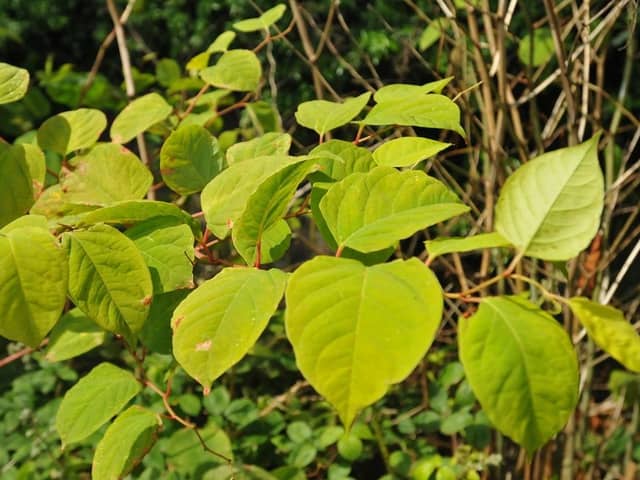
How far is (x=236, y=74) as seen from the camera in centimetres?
124

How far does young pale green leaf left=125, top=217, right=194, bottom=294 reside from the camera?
748 millimetres

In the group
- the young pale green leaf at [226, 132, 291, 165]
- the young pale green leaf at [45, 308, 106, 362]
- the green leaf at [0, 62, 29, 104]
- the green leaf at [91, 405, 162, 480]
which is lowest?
the young pale green leaf at [45, 308, 106, 362]

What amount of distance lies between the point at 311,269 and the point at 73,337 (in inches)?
29.3

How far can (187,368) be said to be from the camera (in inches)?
23.7

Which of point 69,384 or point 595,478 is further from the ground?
point 69,384

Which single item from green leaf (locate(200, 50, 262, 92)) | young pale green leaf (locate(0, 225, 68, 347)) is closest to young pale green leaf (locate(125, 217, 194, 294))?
young pale green leaf (locate(0, 225, 68, 347))

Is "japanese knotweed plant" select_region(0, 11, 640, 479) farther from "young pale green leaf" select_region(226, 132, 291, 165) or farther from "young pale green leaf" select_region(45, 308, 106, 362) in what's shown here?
"young pale green leaf" select_region(45, 308, 106, 362)

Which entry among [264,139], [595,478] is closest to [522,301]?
[264,139]

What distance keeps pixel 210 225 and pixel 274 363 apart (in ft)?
4.88

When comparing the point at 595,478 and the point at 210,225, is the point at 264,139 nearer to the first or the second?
the point at 210,225

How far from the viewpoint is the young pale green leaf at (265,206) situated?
2.23 ft

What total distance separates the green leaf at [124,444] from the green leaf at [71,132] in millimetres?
390

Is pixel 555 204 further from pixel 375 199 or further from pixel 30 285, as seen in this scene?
pixel 30 285

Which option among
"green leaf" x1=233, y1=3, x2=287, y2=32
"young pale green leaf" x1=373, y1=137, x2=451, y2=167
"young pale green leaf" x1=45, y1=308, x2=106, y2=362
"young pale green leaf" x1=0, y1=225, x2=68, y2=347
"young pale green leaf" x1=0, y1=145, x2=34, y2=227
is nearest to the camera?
"young pale green leaf" x1=0, y1=225, x2=68, y2=347
